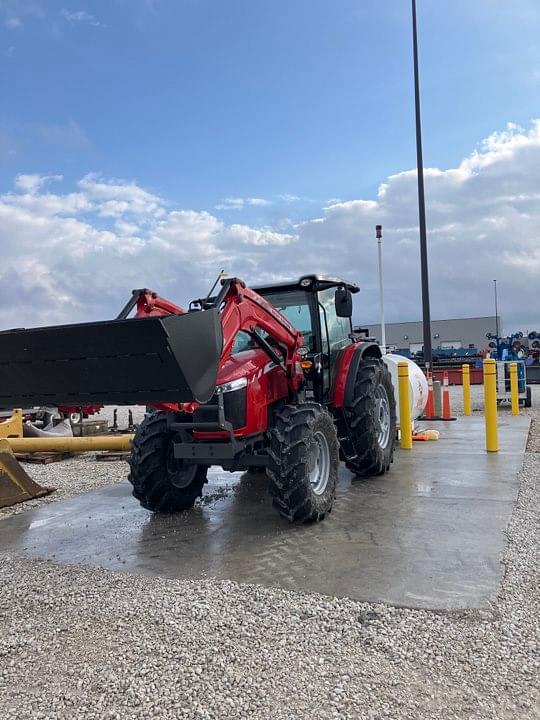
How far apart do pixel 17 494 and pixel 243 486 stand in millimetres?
2841

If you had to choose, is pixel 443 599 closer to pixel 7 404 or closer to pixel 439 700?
pixel 439 700

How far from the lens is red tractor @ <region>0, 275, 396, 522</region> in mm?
4184

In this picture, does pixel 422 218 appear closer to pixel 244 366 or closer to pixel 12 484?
pixel 244 366

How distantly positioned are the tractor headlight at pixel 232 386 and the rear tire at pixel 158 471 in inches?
44.6

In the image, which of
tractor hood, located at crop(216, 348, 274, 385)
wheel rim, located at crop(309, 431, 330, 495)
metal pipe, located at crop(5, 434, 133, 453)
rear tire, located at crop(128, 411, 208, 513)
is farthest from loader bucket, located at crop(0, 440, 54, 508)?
wheel rim, located at crop(309, 431, 330, 495)

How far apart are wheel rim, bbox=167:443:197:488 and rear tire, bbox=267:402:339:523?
134cm

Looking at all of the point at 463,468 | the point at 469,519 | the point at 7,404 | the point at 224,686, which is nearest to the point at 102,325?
the point at 7,404

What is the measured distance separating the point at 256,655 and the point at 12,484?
5339mm

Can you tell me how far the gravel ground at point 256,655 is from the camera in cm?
282

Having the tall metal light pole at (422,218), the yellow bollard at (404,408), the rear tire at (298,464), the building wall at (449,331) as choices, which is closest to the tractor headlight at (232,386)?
the rear tire at (298,464)

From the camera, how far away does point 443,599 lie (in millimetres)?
3887

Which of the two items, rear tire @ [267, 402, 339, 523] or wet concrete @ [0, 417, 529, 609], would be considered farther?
rear tire @ [267, 402, 339, 523]

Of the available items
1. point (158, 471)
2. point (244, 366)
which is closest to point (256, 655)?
point (244, 366)

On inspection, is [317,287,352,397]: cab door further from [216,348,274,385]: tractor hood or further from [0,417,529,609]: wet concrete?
[0,417,529,609]: wet concrete
